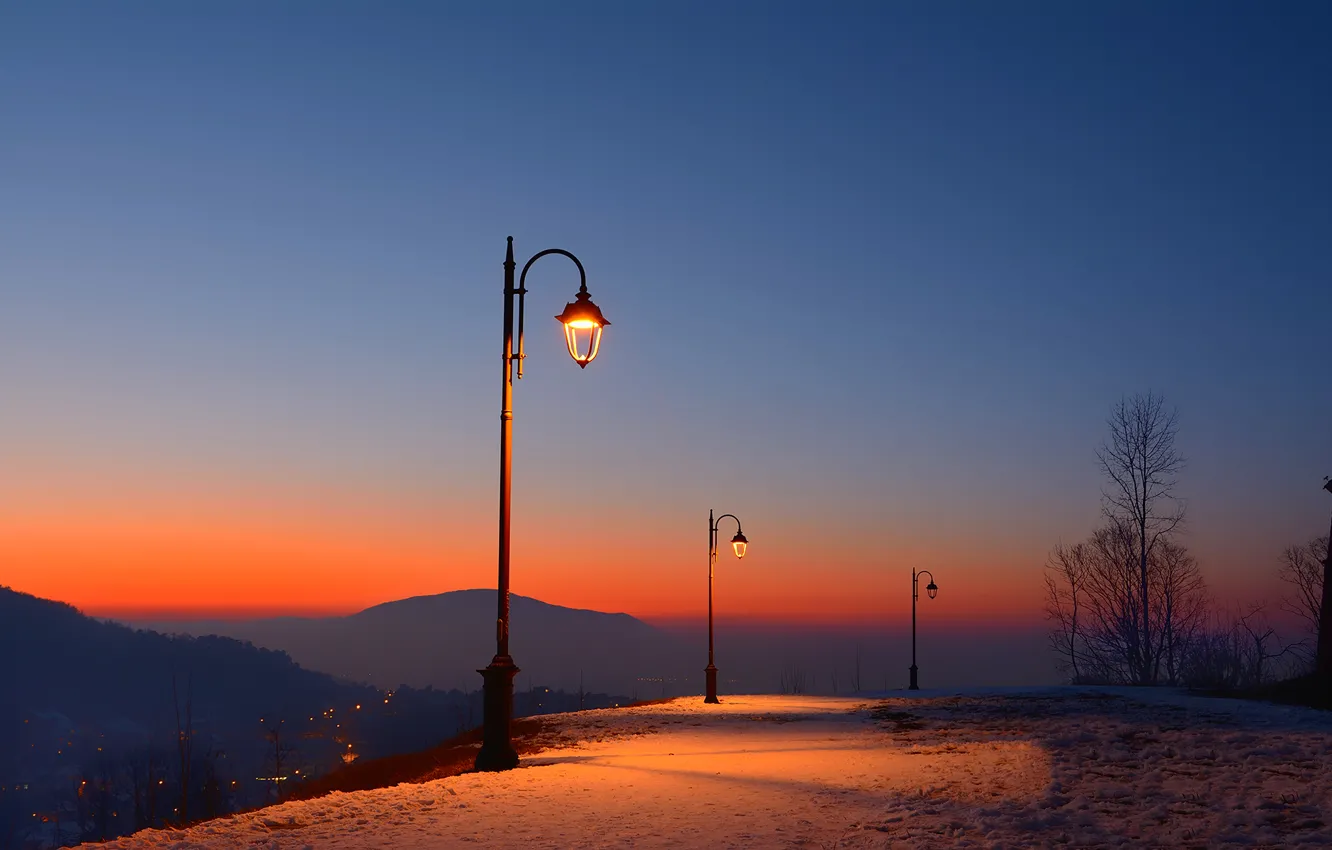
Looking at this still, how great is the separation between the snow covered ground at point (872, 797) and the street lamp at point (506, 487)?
0.64 meters

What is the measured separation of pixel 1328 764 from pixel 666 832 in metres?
7.84

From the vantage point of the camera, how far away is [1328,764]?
10703mm

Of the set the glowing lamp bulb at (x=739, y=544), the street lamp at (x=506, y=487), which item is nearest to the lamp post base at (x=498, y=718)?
the street lamp at (x=506, y=487)

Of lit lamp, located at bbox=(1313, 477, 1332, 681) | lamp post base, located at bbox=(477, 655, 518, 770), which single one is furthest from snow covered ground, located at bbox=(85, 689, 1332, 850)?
lit lamp, located at bbox=(1313, 477, 1332, 681)

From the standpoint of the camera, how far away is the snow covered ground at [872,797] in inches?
313

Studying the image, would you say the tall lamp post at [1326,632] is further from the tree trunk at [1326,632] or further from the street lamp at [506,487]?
the street lamp at [506,487]

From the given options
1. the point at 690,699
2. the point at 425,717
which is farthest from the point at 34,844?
the point at 690,699

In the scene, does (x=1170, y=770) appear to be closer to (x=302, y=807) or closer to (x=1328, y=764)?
(x=1328, y=764)

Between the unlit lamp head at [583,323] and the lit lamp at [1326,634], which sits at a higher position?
the unlit lamp head at [583,323]

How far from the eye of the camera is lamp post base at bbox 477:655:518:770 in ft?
39.0

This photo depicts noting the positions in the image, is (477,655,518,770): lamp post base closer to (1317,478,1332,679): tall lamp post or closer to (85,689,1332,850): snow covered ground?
(85,689,1332,850): snow covered ground

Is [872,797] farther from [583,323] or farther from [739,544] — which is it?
[739,544]

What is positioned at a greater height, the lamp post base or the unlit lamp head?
the unlit lamp head

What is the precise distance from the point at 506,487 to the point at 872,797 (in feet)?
18.9
